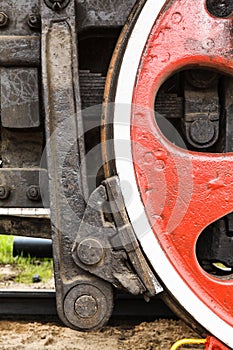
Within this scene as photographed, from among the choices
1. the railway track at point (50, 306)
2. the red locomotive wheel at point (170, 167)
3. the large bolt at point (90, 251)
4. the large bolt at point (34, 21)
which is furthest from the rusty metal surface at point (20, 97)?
the railway track at point (50, 306)

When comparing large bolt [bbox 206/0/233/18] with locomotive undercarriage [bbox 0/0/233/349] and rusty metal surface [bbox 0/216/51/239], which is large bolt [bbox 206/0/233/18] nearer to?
locomotive undercarriage [bbox 0/0/233/349]

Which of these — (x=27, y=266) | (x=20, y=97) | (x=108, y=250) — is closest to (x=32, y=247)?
(x=27, y=266)

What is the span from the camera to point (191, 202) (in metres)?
1.83

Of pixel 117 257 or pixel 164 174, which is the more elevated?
pixel 164 174

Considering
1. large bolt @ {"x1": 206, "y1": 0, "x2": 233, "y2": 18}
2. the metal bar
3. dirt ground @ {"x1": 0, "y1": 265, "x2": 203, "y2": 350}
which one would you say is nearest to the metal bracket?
the metal bar

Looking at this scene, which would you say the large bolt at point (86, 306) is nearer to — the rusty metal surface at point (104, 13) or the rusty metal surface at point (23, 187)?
the rusty metal surface at point (23, 187)

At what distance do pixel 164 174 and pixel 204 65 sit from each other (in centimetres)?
35

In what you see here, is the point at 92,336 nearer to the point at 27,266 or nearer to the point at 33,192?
the point at 33,192

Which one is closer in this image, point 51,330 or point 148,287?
point 148,287

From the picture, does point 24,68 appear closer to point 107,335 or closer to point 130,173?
point 130,173

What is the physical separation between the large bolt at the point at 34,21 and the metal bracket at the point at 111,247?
569mm

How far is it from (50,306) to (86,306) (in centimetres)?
113

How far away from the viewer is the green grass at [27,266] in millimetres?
3729

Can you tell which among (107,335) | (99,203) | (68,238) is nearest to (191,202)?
(99,203)
